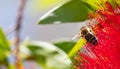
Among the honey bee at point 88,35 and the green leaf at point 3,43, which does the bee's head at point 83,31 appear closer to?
the honey bee at point 88,35

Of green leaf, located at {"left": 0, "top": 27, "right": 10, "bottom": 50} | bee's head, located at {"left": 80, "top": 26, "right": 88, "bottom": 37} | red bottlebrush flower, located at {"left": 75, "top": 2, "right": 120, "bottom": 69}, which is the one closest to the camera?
red bottlebrush flower, located at {"left": 75, "top": 2, "right": 120, "bottom": 69}

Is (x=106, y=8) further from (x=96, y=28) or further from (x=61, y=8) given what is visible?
(x=61, y=8)

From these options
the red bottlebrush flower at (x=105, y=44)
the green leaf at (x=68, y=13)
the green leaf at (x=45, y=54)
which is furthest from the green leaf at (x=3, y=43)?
the red bottlebrush flower at (x=105, y=44)

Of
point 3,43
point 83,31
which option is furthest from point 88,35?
point 3,43

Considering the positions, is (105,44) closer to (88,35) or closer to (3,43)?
(88,35)

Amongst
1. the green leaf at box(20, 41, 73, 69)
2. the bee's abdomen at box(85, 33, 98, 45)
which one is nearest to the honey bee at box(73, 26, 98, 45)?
the bee's abdomen at box(85, 33, 98, 45)

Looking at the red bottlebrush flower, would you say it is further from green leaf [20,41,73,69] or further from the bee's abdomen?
green leaf [20,41,73,69]

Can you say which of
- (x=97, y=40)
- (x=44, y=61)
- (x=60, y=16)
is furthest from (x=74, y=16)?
(x=44, y=61)
